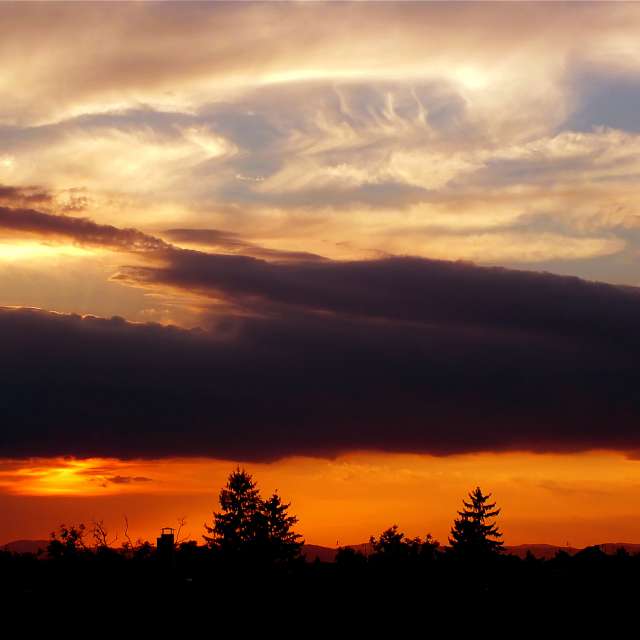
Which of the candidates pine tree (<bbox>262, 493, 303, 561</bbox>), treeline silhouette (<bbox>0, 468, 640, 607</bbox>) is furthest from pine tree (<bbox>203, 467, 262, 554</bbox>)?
treeline silhouette (<bbox>0, 468, 640, 607</bbox>)

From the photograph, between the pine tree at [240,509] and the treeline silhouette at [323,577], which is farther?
the pine tree at [240,509]

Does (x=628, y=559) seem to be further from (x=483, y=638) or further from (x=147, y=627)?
(x=147, y=627)

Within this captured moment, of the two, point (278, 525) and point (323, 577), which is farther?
point (278, 525)

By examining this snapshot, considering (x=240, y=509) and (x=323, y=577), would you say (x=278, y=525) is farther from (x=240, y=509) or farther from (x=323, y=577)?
(x=323, y=577)

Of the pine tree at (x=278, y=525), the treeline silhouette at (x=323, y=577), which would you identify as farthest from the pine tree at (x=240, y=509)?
the treeline silhouette at (x=323, y=577)

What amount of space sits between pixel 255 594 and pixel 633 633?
11.9 m

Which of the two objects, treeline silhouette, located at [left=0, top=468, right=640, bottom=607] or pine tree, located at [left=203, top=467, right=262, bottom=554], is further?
pine tree, located at [left=203, top=467, right=262, bottom=554]

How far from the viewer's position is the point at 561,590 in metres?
35.6

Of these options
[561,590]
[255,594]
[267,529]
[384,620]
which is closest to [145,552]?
[255,594]

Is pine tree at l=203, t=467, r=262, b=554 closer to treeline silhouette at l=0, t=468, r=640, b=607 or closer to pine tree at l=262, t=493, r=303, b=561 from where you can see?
pine tree at l=262, t=493, r=303, b=561

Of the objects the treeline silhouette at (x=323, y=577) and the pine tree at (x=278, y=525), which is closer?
the treeline silhouette at (x=323, y=577)

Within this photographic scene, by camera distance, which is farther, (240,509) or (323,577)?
(240,509)

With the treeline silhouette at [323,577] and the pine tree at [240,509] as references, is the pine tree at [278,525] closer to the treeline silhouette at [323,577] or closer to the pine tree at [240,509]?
the pine tree at [240,509]

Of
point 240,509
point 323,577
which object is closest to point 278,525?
point 240,509
